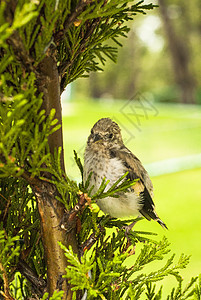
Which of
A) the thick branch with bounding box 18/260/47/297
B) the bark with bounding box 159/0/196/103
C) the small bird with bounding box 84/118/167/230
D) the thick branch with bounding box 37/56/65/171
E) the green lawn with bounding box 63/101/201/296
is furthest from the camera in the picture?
the bark with bounding box 159/0/196/103

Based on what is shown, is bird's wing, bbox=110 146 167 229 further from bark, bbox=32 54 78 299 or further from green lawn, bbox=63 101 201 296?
green lawn, bbox=63 101 201 296

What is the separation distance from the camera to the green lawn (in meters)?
4.29

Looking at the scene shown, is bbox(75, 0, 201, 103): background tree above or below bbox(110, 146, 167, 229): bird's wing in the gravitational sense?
above

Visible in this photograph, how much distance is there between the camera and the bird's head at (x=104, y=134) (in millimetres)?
1389

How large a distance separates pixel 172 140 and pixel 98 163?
407 inches

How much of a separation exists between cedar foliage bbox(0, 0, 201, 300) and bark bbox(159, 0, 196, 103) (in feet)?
64.5

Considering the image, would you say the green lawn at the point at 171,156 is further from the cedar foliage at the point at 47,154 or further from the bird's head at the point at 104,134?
the cedar foliage at the point at 47,154

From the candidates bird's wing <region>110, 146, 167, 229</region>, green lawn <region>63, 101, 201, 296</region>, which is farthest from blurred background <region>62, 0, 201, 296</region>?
bird's wing <region>110, 146, 167, 229</region>

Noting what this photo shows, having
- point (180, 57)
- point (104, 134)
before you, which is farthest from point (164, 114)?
point (104, 134)

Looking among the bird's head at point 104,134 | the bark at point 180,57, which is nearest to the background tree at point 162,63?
the bark at point 180,57

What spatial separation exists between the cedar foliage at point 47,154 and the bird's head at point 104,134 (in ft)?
0.81

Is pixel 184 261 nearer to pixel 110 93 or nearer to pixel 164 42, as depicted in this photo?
pixel 164 42

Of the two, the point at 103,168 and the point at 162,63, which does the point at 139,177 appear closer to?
the point at 103,168

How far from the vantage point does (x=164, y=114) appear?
1769 centimetres
